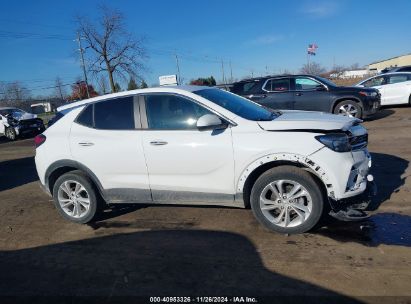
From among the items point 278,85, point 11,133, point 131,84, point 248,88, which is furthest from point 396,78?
point 131,84

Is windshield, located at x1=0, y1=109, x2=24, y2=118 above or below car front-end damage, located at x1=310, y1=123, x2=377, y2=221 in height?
above

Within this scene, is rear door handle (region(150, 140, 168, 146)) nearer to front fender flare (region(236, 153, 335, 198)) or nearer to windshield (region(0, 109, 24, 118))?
front fender flare (region(236, 153, 335, 198))

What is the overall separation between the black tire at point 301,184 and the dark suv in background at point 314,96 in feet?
27.1

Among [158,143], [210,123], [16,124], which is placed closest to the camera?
[210,123]

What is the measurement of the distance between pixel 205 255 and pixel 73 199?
232cm

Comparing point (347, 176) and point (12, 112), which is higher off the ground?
point (12, 112)

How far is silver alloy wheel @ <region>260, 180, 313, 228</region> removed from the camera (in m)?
4.29

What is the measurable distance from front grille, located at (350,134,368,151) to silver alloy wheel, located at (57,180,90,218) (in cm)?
352

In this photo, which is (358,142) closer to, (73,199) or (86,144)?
(86,144)

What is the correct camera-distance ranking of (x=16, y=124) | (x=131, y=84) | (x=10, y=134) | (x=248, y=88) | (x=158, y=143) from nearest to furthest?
(x=158, y=143) → (x=248, y=88) → (x=16, y=124) → (x=10, y=134) → (x=131, y=84)

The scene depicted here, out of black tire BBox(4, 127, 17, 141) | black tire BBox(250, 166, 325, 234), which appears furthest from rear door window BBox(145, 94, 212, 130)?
black tire BBox(4, 127, 17, 141)

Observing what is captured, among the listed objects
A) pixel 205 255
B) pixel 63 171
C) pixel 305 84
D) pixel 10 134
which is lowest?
pixel 205 255

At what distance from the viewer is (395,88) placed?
15438 mm

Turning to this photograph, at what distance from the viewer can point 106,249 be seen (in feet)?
15.0
